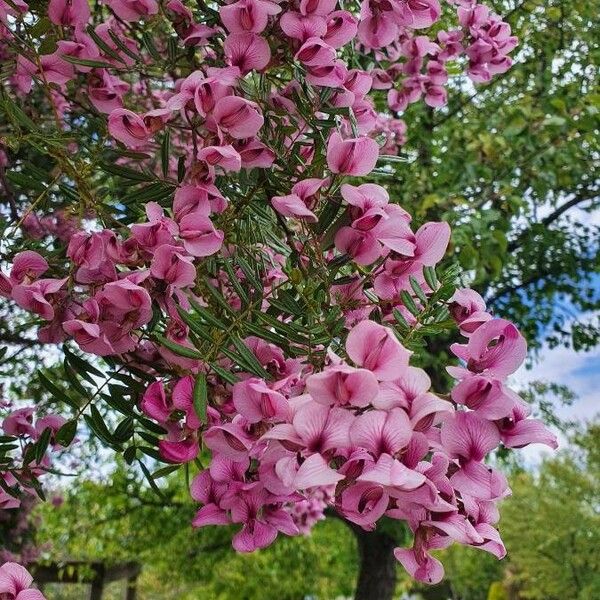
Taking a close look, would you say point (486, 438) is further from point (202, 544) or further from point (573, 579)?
point (573, 579)

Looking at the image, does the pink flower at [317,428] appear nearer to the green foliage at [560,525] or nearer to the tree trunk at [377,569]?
the tree trunk at [377,569]

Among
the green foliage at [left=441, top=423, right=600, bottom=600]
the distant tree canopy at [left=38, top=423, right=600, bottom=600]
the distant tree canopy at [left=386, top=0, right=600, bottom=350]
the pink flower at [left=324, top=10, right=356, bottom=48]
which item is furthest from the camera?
the green foliage at [left=441, top=423, right=600, bottom=600]

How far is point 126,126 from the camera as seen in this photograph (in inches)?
52.9

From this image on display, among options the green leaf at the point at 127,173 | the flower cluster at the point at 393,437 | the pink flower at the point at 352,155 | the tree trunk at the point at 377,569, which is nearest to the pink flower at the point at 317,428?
the flower cluster at the point at 393,437

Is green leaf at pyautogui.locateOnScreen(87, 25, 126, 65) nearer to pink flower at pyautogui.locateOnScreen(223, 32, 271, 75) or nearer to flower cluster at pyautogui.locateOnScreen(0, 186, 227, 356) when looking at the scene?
pink flower at pyautogui.locateOnScreen(223, 32, 271, 75)

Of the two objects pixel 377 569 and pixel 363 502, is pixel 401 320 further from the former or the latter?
pixel 377 569

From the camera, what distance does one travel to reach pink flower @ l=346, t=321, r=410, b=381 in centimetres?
93

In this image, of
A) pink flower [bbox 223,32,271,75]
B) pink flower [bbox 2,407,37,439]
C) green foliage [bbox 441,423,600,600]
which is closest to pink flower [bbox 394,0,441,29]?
pink flower [bbox 223,32,271,75]

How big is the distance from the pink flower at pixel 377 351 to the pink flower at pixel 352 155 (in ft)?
1.33

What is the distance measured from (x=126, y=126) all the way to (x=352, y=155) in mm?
379

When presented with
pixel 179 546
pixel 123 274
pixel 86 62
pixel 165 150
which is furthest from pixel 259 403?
pixel 179 546

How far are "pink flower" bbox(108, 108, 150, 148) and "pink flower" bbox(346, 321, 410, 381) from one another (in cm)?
60

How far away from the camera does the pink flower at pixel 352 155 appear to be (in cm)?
126

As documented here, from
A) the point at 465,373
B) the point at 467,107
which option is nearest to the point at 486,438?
the point at 465,373
